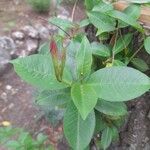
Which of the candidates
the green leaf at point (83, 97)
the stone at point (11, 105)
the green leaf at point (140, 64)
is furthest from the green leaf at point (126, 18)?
the stone at point (11, 105)

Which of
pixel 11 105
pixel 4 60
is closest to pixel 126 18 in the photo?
pixel 11 105

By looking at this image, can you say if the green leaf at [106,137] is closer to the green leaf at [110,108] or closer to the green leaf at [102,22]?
the green leaf at [110,108]

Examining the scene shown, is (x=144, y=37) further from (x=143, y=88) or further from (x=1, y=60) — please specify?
(x=1, y=60)

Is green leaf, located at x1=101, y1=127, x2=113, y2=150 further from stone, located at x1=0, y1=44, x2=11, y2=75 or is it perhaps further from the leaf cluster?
stone, located at x1=0, y1=44, x2=11, y2=75

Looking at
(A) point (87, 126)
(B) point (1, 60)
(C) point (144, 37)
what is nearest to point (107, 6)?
(C) point (144, 37)

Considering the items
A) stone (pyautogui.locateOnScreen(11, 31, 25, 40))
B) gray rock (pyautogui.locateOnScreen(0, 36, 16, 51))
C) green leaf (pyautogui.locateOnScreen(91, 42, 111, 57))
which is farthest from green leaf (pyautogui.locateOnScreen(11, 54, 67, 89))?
stone (pyautogui.locateOnScreen(11, 31, 25, 40))

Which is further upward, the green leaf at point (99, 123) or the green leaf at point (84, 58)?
the green leaf at point (84, 58)
